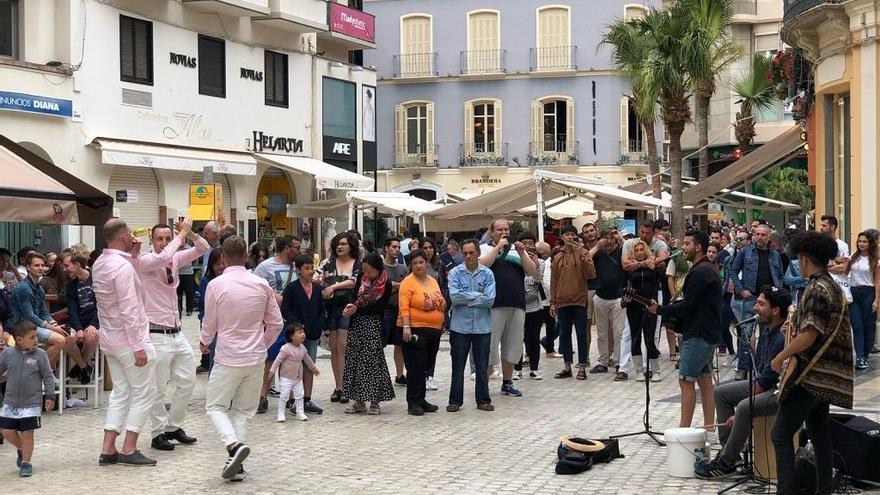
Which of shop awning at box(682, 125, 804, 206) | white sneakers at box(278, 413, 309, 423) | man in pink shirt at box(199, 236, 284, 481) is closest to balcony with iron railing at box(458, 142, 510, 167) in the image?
shop awning at box(682, 125, 804, 206)

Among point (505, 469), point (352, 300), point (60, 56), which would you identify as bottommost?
point (505, 469)

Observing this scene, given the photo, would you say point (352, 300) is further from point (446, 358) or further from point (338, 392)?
point (446, 358)

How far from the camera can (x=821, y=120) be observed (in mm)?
20516

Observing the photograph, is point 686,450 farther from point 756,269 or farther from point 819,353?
point 756,269

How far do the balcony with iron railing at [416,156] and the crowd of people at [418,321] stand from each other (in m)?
31.1

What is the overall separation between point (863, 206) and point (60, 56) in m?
16.6

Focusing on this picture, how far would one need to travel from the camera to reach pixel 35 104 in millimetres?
24797

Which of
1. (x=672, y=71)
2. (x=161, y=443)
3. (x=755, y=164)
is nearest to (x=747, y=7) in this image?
(x=672, y=71)

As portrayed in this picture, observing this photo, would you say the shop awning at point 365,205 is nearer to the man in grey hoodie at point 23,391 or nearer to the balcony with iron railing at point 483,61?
the man in grey hoodie at point 23,391

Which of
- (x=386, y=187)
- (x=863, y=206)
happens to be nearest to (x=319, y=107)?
(x=386, y=187)

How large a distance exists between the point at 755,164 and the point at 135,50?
14138mm

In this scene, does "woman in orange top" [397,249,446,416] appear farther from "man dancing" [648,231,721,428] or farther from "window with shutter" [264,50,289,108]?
"window with shutter" [264,50,289,108]

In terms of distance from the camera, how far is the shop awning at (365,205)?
28922 mm

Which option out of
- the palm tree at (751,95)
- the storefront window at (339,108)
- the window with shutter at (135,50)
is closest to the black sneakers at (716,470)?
the window with shutter at (135,50)
